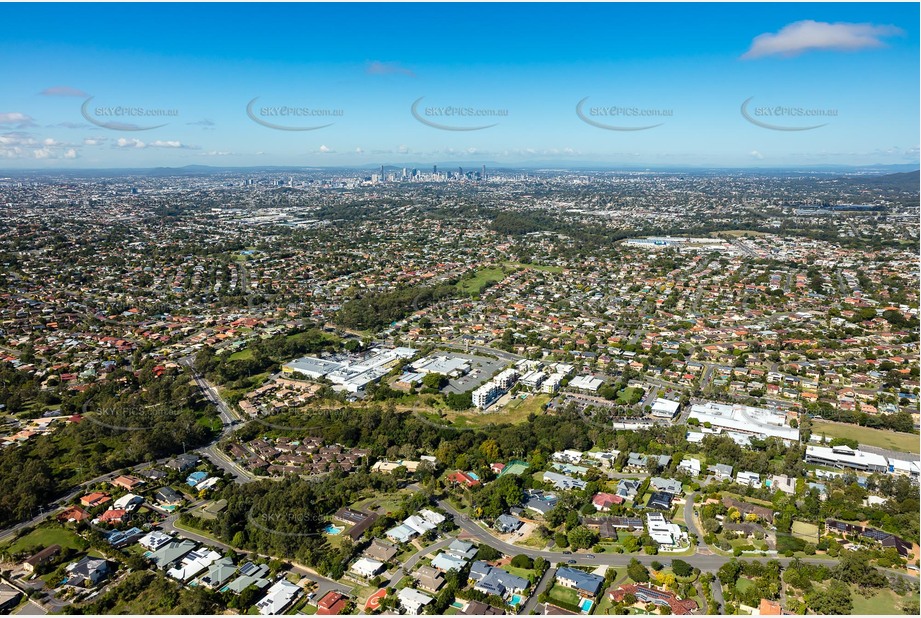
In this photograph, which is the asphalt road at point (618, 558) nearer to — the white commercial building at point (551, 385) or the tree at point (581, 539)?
the tree at point (581, 539)

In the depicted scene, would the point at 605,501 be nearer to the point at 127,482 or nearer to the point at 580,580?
the point at 580,580

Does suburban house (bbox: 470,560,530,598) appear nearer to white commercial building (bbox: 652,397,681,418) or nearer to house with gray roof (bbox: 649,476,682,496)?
house with gray roof (bbox: 649,476,682,496)

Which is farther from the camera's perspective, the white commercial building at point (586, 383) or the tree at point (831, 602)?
the white commercial building at point (586, 383)

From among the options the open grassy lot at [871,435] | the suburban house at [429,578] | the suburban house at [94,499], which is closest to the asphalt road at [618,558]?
the suburban house at [429,578]

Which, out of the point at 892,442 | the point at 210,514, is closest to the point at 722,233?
the point at 892,442

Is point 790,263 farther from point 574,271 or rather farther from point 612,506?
point 612,506

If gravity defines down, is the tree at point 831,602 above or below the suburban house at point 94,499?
above

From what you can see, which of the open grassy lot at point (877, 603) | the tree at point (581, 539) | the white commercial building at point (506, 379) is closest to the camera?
the open grassy lot at point (877, 603)
